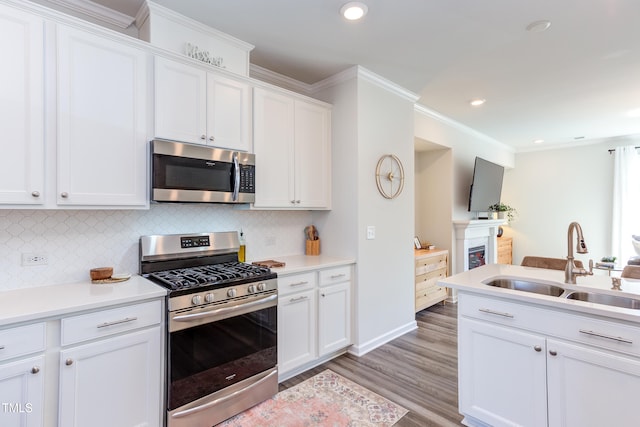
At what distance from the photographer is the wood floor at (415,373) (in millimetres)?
2203

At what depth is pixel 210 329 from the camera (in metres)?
1.98

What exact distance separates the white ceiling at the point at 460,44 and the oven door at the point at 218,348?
2.01 meters

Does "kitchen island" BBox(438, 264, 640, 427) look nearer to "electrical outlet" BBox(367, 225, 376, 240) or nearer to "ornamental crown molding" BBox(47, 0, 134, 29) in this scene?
"electrical outlet" BBox(367, 225, 376, 240)

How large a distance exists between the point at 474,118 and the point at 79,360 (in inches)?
203

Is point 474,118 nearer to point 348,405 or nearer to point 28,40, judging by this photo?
point 348,405

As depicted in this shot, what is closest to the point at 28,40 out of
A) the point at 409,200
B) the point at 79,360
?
the point at 79,360

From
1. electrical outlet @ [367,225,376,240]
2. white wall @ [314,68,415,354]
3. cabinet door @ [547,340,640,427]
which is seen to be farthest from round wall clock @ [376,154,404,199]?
cabinet door @ [547,340,640,427]

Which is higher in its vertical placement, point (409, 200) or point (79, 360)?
point (409, 200)

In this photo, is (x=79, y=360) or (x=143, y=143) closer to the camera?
(x=79, y=360)

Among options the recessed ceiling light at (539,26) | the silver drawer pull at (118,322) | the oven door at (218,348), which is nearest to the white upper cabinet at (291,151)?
the oven door at (218,348)

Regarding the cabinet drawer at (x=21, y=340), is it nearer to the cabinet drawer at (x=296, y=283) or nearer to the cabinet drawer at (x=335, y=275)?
the cabinet drawer at (x=296, y=283)

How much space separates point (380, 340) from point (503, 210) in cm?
399

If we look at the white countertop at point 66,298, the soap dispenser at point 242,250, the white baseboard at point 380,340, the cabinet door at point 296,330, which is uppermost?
the soap dispenser at point 242,250

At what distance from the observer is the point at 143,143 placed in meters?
2.06
